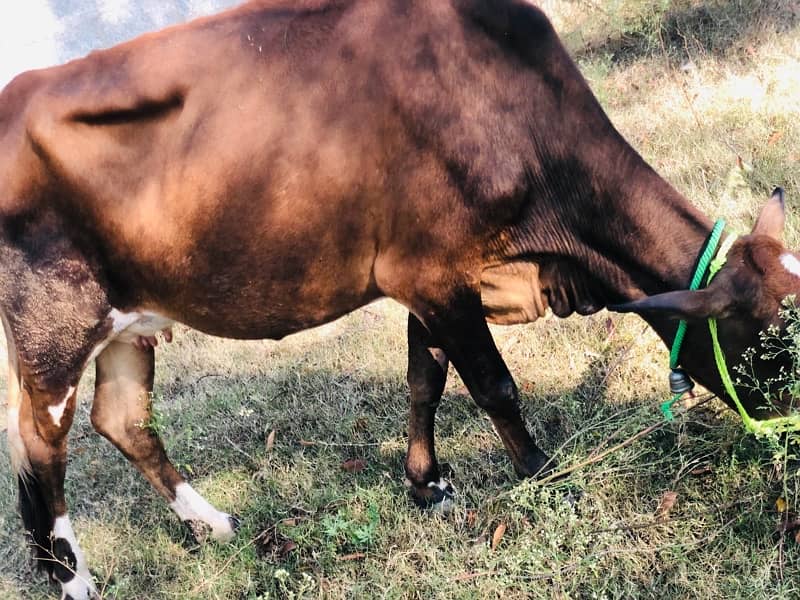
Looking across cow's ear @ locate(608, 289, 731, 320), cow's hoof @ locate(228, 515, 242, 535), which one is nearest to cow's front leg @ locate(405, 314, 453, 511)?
cow's hoof @ locate(228, 515, 242, 535)

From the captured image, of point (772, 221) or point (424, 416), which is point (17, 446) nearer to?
point (424, 416)

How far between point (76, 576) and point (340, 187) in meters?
2.25

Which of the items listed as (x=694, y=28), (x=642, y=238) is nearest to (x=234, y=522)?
(x=642, y=238)

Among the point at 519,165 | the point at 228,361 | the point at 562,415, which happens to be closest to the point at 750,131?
the point at 562,415

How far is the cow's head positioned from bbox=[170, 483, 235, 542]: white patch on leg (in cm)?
233

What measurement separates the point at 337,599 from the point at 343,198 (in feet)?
5.58

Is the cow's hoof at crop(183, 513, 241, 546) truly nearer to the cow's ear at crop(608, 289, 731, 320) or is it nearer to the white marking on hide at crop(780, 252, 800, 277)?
the cow's ear at crop(608, 289, 731, 320)

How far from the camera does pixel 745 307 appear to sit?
2.66m

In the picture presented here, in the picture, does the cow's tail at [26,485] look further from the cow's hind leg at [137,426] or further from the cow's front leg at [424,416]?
the cow's front leg at [424,416]

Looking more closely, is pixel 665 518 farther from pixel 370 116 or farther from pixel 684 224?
pixel 370 116

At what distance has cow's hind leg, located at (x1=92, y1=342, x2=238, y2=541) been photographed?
3879 millimetres

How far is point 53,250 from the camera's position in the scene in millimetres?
3146

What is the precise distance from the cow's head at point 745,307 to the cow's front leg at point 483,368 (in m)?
0.69

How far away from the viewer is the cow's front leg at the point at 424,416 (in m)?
3.73
